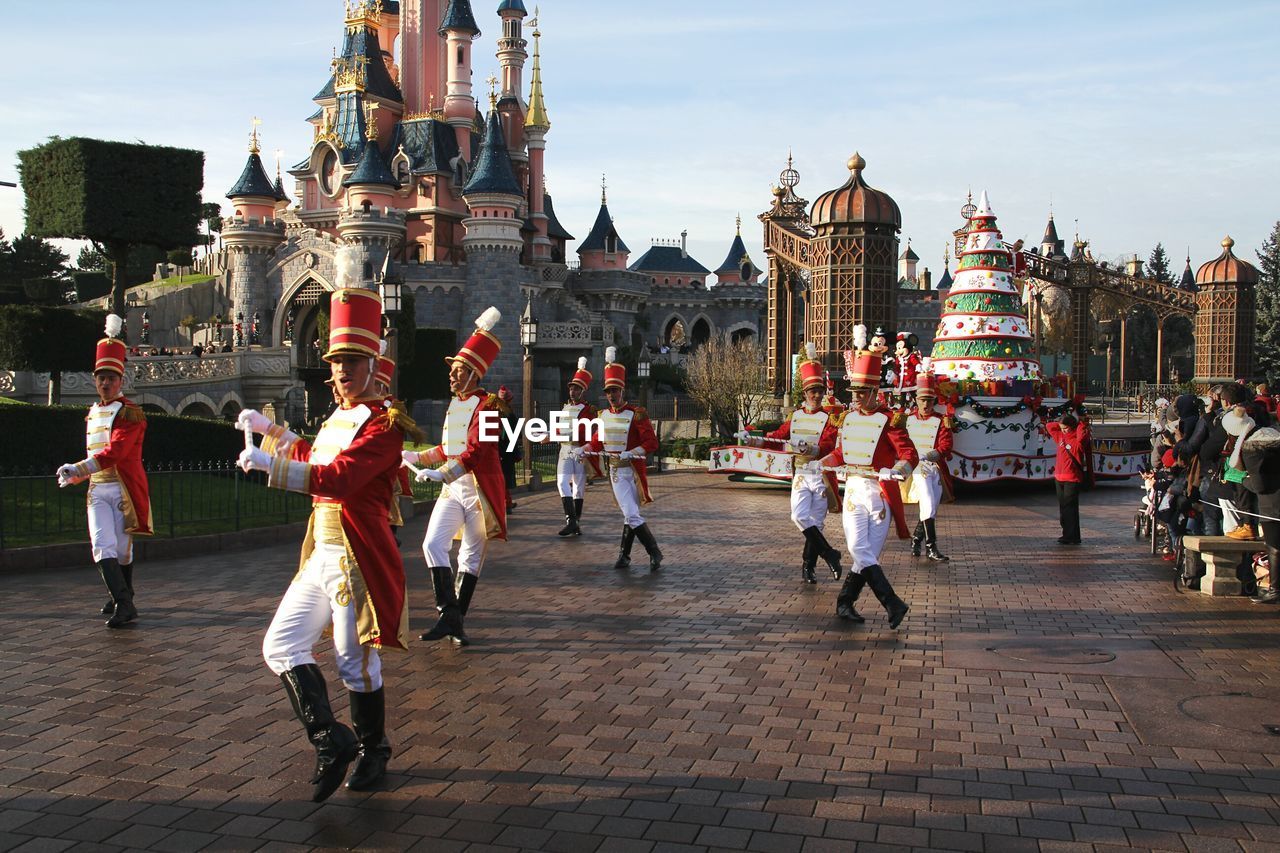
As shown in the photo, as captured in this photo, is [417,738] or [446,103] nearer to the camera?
[417,738]

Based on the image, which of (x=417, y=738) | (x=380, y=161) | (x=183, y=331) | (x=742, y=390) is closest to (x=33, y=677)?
(x=417, y=738)

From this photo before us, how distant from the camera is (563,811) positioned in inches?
167

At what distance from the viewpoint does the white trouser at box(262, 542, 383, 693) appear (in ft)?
14.6

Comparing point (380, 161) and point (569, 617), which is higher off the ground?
point (380, 161)

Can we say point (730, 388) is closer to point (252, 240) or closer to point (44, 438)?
point (44, 438)

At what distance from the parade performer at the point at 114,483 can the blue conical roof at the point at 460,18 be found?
4722 cm

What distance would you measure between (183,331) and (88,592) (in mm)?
44135

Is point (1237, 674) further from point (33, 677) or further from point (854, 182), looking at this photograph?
point (854, 182)

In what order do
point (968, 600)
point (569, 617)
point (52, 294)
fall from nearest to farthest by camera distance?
point (569, 617), point (968, 600), point (52, 294)

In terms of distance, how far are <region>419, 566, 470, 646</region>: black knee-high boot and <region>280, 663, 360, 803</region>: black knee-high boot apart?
2609 mm

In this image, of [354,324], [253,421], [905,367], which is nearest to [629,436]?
[354,324]

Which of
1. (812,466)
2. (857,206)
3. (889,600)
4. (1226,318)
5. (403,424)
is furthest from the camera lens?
(1226,318)

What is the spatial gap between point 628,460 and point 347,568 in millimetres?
6183

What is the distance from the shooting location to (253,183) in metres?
49.7
